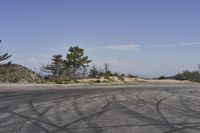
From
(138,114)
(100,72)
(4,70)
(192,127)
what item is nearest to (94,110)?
(138,114)

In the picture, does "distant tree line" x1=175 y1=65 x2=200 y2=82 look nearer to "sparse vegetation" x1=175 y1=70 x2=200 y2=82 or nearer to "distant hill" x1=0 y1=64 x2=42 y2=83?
"sparse vegetation" x1=175 y1=70 x2=200 y2=82

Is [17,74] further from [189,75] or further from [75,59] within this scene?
[189,75]

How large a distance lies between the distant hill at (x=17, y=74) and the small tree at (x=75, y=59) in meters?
4.19

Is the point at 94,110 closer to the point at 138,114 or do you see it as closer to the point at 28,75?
the point at 138,114

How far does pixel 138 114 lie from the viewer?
14969mm

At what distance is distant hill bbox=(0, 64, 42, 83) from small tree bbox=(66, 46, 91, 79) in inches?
165

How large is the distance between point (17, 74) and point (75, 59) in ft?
24.8

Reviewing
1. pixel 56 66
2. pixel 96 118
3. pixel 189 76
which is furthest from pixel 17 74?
pixel 96 118

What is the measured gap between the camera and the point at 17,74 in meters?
45.1

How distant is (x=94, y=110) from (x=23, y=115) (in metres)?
2.62

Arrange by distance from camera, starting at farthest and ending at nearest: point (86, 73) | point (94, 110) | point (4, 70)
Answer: point (86, 73) → point (4, 70) → point (94, 110)

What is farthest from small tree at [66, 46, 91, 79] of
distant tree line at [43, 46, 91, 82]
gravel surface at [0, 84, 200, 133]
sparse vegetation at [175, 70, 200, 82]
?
gravel surface at [0, 84, 200, 133]

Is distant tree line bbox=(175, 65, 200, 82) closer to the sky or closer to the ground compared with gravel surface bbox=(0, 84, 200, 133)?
closer to the sky

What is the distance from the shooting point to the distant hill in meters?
43.7
